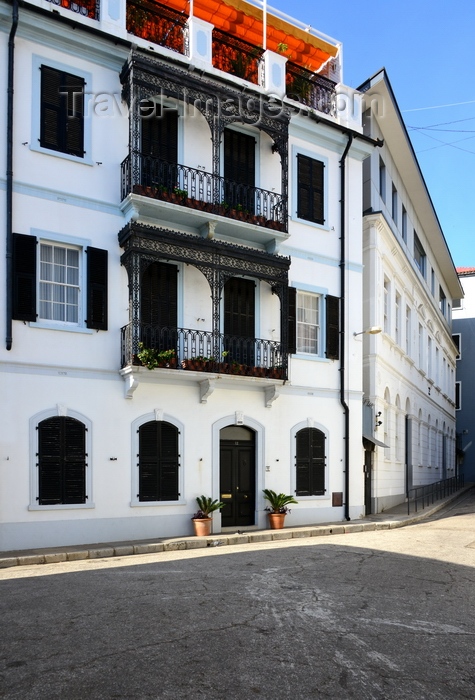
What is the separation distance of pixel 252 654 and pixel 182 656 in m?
0.64

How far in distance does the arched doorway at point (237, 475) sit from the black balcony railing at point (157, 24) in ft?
31.8

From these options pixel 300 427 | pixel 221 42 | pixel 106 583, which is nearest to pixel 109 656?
pixel 106 583

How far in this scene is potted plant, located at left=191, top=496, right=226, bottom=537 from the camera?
1658 cm

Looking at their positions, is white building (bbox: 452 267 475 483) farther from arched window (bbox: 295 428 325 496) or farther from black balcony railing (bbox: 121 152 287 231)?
black balcony railing (bbox: 121 152 287 231)

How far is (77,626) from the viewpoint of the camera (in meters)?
7.70

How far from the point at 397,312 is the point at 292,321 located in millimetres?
10396

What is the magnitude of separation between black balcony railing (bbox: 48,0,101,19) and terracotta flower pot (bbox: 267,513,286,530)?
12549mm

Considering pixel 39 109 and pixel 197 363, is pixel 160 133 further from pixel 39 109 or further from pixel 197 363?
pixel 197 363

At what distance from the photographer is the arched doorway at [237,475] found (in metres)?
18.1

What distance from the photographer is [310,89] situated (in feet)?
69.1

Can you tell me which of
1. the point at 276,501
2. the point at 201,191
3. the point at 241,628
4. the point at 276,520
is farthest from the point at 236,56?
the point at 241,628

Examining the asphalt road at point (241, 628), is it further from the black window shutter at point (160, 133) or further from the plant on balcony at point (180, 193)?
the black window shutter at point (160, 133)

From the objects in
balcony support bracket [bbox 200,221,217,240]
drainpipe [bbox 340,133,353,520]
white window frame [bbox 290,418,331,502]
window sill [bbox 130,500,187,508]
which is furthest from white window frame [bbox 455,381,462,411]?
window sill [bbox 130,500,187,508]

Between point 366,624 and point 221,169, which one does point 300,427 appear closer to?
point 221,169
